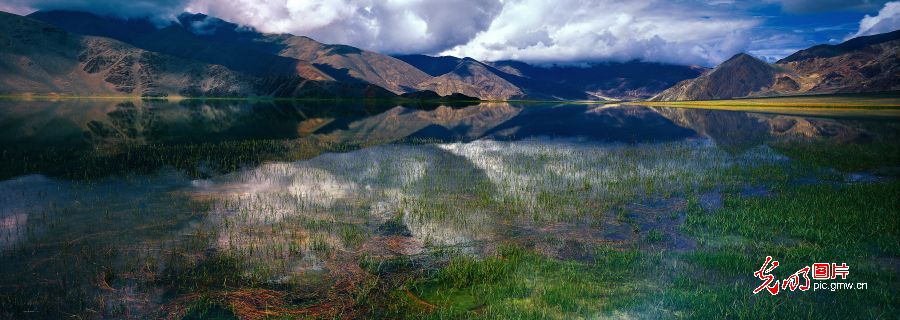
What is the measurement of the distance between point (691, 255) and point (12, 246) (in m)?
22.4

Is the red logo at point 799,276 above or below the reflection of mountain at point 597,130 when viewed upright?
below

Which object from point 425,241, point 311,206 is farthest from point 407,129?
point 425,241

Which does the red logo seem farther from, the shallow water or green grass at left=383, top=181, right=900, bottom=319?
the shallow water

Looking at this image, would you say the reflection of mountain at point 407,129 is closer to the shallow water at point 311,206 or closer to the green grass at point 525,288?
the shallow water at point 311,206

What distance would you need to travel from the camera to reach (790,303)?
1130 cm

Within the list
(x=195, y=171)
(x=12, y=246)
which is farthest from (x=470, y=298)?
(x=195, y=171)

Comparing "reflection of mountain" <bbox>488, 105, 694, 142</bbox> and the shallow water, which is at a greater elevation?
"reflection of mountain" <bbox>488, 105, 694, 142</bbox>

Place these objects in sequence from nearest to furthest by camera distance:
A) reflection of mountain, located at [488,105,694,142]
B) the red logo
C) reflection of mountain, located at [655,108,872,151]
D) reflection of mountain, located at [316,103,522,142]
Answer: the red logo → reflection of mountain, located at [655,108,872,151] → reflection of mountain, located at [316,103,522,142] → reflection of mountain, located at [488,105,694,142]

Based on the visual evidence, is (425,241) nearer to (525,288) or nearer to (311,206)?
(525,288)

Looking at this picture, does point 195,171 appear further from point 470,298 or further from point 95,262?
point 470,298

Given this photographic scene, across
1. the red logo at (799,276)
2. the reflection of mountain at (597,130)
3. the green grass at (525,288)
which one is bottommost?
the green grass at (525,288)

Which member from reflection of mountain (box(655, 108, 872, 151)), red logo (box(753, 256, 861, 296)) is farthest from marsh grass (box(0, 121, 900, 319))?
reflection of mountain (box(655, 108, 872, 151))

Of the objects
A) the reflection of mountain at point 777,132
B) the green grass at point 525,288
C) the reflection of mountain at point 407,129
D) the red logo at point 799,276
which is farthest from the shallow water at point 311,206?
the reflection of mountain at point 407,129

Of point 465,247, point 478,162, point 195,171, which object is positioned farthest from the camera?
point 478,162
